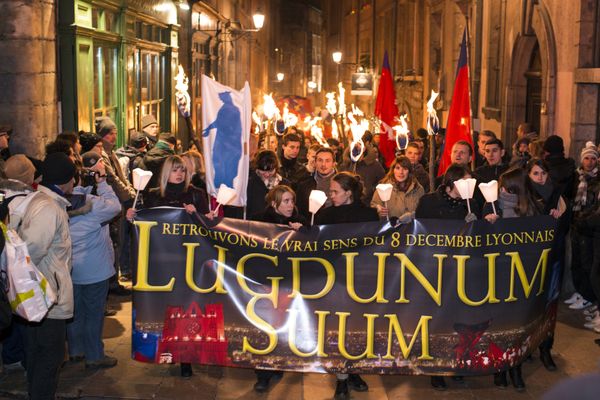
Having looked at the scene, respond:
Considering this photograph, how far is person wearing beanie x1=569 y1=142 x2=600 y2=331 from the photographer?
9.34 m

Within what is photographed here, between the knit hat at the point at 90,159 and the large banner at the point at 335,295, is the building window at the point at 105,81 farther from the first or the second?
the large banner at the point at 335,295

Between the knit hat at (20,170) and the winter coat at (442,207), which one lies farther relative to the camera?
the winter coat at (442,207)

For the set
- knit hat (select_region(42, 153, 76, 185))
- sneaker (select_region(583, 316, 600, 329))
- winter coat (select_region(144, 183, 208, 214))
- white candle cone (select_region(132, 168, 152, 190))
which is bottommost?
sneaker (select_region(583, 316, 600, 329))

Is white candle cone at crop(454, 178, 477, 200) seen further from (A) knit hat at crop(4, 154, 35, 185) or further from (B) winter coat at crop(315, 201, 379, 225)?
(A) knit hat at crop(4, 154, 35, 185)

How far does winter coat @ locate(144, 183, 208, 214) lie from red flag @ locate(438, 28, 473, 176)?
3473 millimetres

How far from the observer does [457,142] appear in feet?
34.5

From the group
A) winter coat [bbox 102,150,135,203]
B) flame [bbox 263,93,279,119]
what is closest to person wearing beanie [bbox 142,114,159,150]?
winter coat [bbox 102,150,135,203]

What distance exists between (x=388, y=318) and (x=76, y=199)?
246 cm

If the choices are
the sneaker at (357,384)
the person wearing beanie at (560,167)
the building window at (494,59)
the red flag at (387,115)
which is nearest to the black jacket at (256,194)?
the sneaker at (357,384)

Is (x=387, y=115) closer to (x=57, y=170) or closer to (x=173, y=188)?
(x=173, y=188)

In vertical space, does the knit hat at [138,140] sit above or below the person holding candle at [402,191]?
above

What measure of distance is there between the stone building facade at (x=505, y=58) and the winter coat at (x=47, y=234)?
30.3 feet

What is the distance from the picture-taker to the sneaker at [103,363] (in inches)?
303

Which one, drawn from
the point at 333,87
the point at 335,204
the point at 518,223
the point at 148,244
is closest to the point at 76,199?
the point at 148,244
